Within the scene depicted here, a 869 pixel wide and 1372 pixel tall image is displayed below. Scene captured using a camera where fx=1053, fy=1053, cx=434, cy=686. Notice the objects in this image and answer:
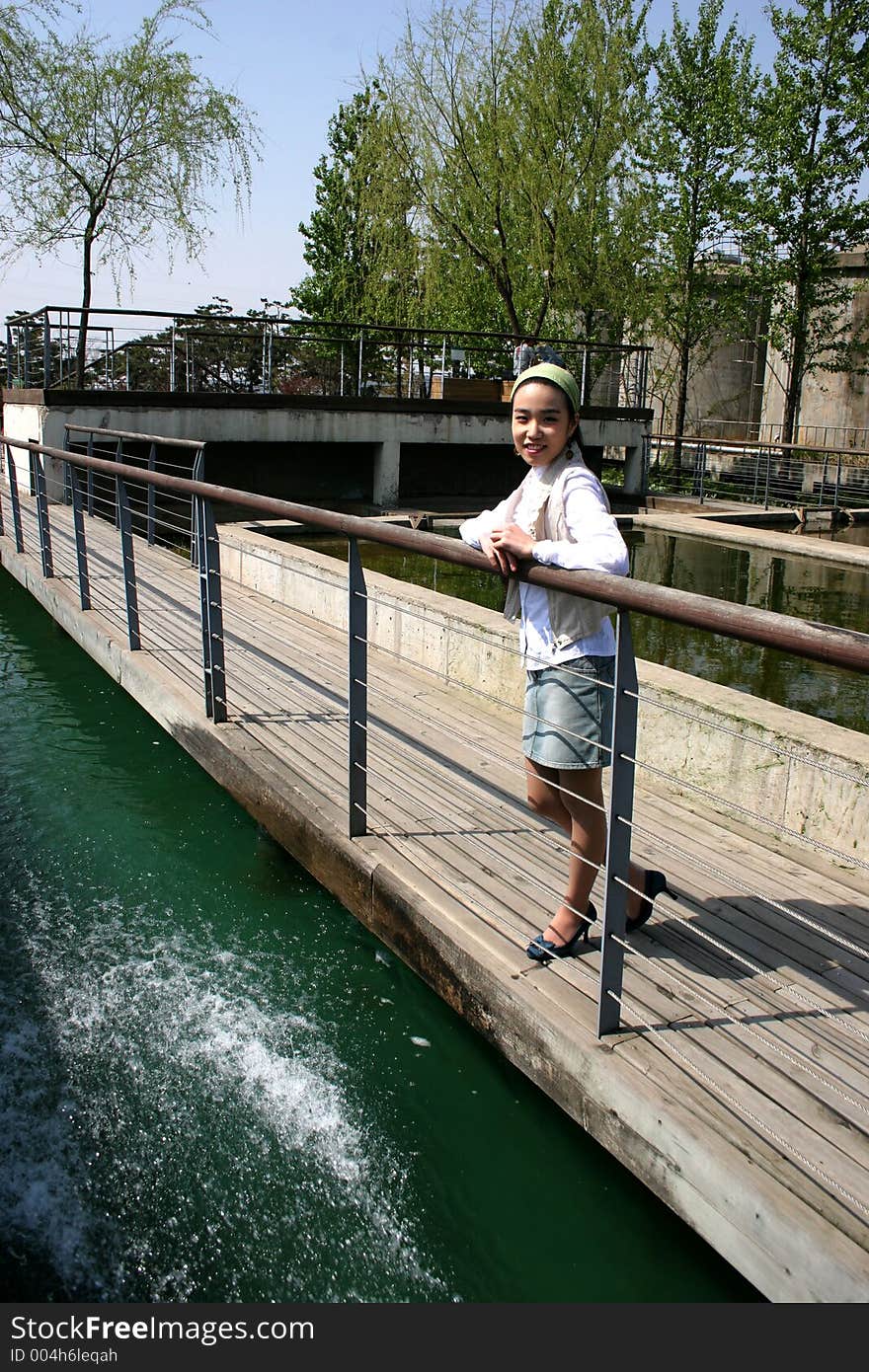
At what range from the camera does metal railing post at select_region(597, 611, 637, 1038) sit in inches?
95.3

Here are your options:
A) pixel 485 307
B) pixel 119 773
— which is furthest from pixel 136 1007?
pixel 485 307

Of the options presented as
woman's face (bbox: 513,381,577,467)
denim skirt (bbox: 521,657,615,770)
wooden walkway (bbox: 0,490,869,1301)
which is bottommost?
wooden walkway (bbox: 0,490,869,1301)

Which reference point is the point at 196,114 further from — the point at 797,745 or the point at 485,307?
the point at 797,745

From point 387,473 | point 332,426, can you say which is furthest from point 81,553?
point 387,473

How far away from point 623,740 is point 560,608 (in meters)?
0.48

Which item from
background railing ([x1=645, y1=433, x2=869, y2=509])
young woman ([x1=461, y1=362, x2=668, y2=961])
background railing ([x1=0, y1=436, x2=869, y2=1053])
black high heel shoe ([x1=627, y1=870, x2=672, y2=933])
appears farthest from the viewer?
background railing ([x1=645, y1=433, x2=869, y2=509])

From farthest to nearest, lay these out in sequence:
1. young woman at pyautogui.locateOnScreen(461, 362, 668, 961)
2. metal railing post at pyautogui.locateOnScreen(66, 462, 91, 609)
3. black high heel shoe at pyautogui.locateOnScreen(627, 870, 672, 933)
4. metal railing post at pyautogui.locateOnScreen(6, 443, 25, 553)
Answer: metal railing post at pyautogui.locateOnScreen(6, 443, 25, 553), metal railing post at pyautogui.locateOnScreen(66, 462, 91, 609), black high heel shoe at pyautogui.locateOnScreen(627, 870, 672, 933), young woman at pyautogui.locateOnScreen(461, 362, 668, 961)

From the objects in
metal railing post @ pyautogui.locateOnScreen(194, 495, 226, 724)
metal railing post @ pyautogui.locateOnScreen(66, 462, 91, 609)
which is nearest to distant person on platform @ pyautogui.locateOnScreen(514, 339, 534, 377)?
metal railing post @ pyautogui.locateOnScreen(194, 495, 226, 724)

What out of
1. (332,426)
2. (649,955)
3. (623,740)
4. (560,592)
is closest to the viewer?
(623,740)

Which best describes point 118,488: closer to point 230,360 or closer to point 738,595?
point 738,595

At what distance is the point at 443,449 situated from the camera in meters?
19.8

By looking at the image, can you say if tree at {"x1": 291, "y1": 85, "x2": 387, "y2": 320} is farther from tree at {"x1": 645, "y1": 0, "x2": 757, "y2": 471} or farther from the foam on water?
the foam on water

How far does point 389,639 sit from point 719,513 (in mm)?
10761

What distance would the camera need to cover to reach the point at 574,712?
2.80 metres
